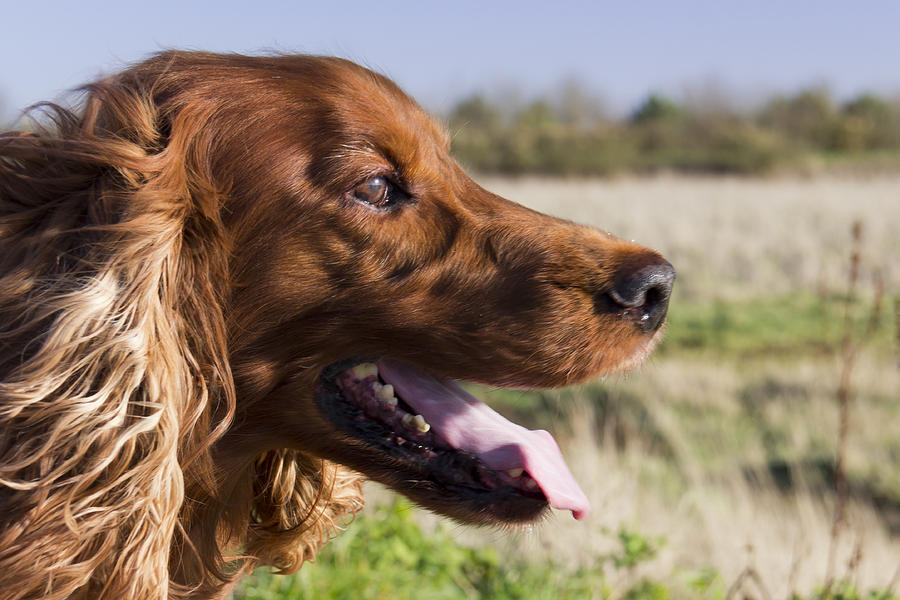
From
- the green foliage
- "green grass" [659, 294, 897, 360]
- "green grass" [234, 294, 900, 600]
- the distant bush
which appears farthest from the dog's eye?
the distant bush

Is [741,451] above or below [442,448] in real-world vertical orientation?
below

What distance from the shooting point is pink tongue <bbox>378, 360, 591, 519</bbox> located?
226 centimetres

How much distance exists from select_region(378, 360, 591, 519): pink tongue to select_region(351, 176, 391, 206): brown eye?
41cm

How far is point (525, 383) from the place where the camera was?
221 centimetres

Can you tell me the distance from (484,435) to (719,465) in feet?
15.5

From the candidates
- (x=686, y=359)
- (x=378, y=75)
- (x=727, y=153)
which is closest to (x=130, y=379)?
(x=378, y=75)

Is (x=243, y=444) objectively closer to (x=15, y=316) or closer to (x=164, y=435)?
(x=164, y=435)

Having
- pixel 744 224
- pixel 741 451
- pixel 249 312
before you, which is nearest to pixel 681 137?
pixel 744 224

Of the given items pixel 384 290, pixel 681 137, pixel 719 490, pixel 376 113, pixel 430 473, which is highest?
pixel 376 113

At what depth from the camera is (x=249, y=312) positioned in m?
2.12

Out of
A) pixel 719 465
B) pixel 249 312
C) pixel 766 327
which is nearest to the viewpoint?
pixel 249 312

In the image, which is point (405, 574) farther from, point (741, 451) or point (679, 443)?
point (741, 451)

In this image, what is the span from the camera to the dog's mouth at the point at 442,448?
2.20 m

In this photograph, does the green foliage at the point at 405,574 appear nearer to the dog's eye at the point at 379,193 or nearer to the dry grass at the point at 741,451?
the dry grass at the point at 741,451
